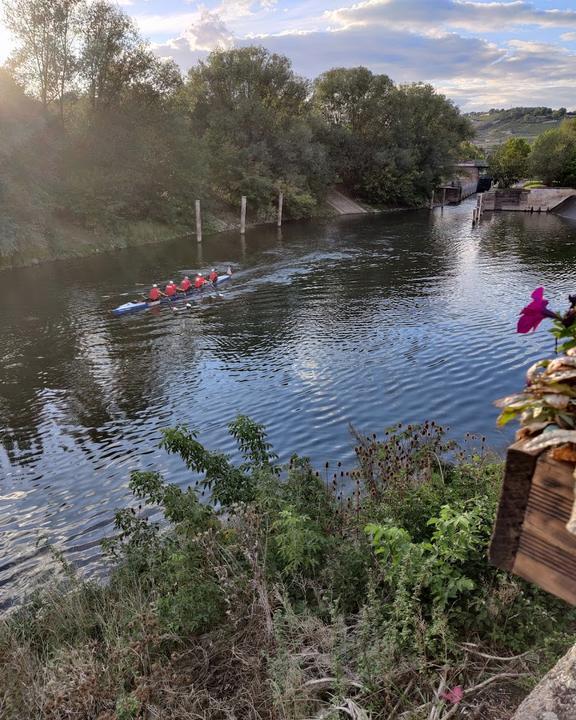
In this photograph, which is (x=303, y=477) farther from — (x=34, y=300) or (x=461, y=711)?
(x=34, y=300)

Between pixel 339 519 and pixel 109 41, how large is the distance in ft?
144

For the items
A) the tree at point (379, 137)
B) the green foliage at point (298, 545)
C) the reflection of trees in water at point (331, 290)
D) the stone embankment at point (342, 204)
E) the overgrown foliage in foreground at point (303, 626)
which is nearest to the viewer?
the overgrown foliage in foreground at point (303, 626)

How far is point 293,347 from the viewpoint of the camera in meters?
19.7

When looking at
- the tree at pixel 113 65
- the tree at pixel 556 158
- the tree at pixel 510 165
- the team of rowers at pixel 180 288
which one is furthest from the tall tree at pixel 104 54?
the tree at pixel 510 165

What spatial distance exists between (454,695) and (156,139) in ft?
151

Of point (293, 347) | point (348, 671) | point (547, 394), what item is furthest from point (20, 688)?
point (293, 347)

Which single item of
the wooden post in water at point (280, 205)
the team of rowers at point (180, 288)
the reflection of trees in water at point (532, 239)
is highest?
the wooden post in water at point (280, 205)

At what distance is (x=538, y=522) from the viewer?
1.60m

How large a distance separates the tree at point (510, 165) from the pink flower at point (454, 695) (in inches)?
3843

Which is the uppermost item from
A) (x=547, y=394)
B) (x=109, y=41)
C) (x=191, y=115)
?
(x=109, y=41)

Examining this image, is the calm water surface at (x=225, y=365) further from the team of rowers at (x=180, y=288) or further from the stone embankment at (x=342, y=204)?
the stone embankment at (x=342, y=204)

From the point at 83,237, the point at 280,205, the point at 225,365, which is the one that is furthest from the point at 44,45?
the point at 225,365

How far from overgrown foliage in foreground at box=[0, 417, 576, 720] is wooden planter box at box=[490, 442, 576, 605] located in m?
2.71

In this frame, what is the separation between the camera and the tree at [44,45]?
3641 centimetres
